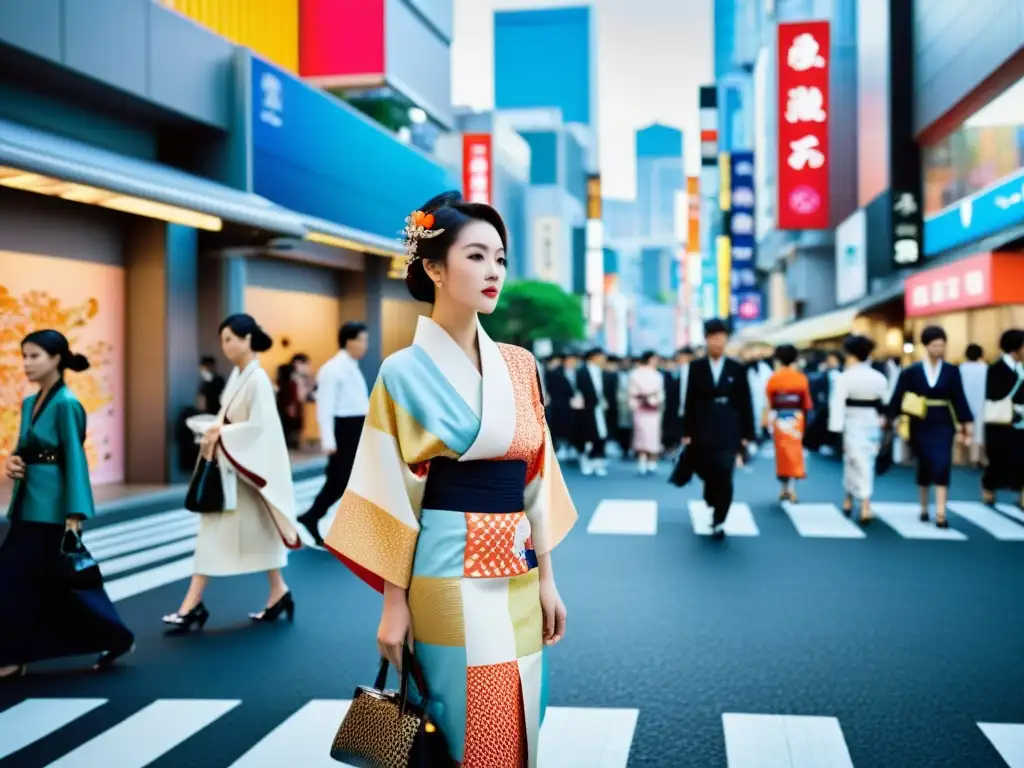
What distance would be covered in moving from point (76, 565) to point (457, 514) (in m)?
3.28

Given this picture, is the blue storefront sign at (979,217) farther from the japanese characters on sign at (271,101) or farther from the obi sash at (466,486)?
the obi sash at (466,486)

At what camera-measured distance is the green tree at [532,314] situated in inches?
2136

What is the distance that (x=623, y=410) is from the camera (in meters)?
19.7

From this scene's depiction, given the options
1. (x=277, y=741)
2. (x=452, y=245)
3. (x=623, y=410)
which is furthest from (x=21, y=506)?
(x=623, y=410)

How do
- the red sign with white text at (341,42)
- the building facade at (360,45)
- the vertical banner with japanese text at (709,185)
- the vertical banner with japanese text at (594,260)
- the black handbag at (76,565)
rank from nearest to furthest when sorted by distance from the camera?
1. the black handbag at (76,565)
2. the building facade at (360,45)
3. the red sign with white text at (341,42)
4. the vertical banner with japanese text at (709,185)
5. the vertical banner with japanese text at (594,260)

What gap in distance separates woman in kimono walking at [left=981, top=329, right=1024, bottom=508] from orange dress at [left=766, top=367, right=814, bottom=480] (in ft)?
6.72

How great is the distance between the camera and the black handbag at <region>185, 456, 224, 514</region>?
6195mm

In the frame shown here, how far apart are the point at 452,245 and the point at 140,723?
2.84m

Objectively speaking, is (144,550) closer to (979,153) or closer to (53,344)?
(53,344)

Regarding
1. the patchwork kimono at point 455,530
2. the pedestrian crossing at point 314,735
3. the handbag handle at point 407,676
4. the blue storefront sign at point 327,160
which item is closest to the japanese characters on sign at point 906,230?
the blue storefront sign at point 327,160

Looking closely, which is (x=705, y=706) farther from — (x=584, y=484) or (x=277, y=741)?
(x=584, y=484)

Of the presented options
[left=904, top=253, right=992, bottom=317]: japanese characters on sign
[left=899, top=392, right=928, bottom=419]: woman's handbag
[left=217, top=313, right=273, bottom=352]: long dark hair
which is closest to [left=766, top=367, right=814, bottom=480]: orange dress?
[left=899, top=392, right=928, bottom=419]: woman's handbag

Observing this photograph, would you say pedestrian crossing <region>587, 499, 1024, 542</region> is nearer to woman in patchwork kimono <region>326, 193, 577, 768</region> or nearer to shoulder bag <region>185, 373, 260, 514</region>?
shoulder bag <region>185, 373, 260, 514</region>

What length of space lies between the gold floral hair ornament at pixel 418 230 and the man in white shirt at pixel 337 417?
6.30 meters
